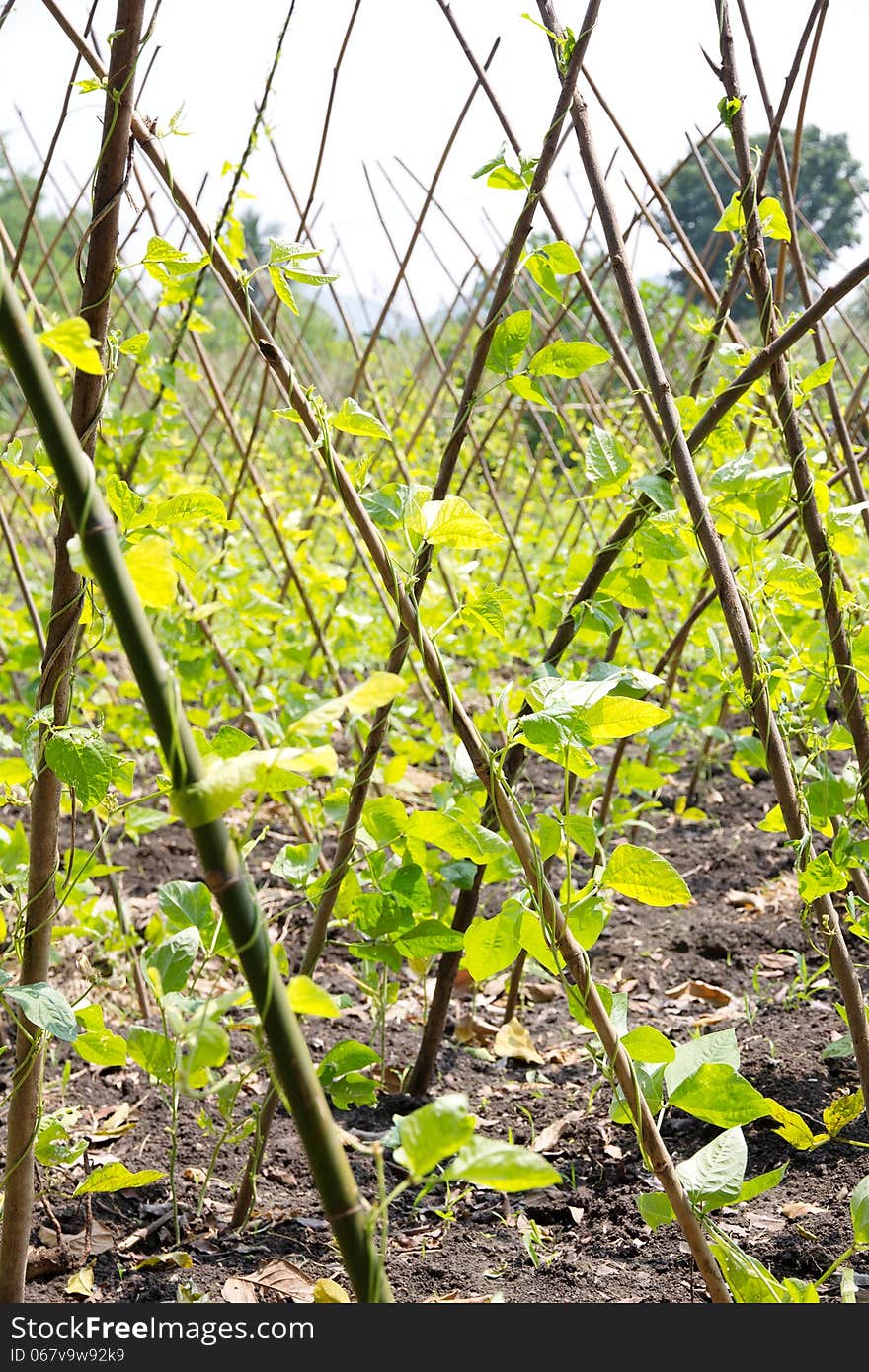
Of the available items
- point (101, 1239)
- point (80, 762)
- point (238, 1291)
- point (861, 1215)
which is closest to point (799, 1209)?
point (861, 1215)

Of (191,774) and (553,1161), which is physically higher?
(191,774)

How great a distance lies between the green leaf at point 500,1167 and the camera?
58 centimetres

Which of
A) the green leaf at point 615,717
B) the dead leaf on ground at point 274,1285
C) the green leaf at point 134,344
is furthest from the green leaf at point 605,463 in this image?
the dead leaf on ground at point 274,1285

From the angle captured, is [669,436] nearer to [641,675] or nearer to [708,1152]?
[641,675]

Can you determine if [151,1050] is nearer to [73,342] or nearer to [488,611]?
[488,611]

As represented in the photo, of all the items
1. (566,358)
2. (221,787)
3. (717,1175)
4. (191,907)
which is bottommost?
(717,1175)

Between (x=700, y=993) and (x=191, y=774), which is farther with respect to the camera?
(x=700, y=993)

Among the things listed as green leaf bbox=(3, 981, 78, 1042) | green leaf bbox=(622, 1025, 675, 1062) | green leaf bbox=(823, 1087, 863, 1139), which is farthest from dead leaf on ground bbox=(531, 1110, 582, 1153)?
Answer: green leaf bbox=(3, 981, 78, 1042)

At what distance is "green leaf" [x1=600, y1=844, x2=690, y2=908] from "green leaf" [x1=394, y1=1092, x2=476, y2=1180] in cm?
40

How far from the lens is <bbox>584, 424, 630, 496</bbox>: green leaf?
1262 mm

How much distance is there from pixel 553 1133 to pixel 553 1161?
0.19 feet

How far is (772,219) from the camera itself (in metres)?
1.25

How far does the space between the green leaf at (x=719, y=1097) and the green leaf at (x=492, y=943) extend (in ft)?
0.63

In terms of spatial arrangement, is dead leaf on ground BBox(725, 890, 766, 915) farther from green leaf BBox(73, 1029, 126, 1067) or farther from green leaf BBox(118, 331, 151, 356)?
green leaf BBox(118, 331, 151, 356)
